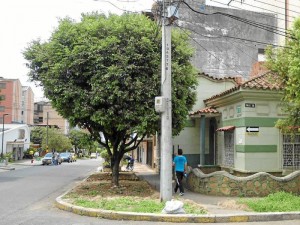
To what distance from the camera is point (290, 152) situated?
1528cm

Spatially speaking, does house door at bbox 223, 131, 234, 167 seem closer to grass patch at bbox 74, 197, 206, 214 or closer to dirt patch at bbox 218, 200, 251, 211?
dirt patch at bbox 218, 200, 251, 211

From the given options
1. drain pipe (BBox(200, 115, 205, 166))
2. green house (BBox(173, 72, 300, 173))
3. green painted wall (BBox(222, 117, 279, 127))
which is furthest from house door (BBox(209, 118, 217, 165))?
green painted wall (BBox(222, 117, 279, 127))

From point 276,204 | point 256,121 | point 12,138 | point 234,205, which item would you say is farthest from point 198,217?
point 12,138

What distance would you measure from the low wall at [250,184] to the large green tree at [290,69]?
69.5 inches

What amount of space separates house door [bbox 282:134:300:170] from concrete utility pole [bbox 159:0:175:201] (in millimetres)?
6269

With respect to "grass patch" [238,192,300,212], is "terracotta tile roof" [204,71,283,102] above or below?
above

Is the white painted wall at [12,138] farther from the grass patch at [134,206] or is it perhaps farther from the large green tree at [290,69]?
the large green tree at [290,69]

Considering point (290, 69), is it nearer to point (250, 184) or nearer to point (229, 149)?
→ point (250, 184)

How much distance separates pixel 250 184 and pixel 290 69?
4.22 m

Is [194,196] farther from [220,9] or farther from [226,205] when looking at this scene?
[220,9]

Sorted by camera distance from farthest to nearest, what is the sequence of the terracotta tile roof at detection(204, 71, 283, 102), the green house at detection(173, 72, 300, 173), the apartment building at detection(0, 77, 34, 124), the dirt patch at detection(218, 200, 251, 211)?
the apartment building at detection(0, 77, 34, 124) < the green house at detection(173, 72, 300, 173) < the terracotta tile roof at detection(204, 71, 283, 102) < the dirt patch at detection(218, 200, 251, 211)

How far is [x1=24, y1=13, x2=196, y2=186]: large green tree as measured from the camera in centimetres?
1267

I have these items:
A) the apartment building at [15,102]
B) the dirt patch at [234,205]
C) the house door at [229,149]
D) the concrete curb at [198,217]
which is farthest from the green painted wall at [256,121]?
the apartment building at [15,102]

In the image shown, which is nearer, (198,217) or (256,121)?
(198,217)
